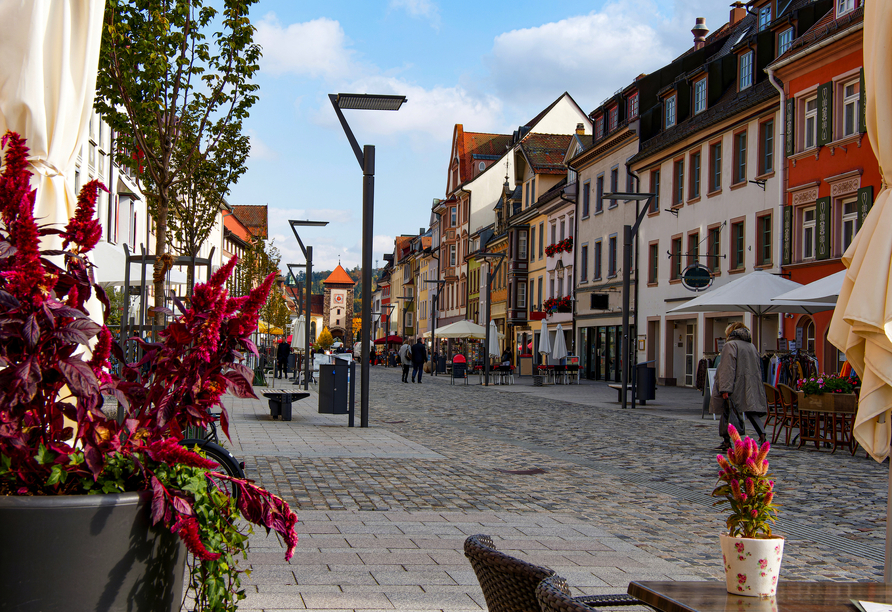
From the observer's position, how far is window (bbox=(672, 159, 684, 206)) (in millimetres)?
36031

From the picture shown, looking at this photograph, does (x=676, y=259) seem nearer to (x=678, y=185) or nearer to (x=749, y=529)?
(x=678, y=185)

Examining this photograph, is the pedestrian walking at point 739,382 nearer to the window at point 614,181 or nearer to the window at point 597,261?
the window at point 614,181

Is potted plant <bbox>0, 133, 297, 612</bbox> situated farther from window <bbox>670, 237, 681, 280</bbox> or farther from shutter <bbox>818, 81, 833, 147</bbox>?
window <bbox>670, 237, 681, 280</bbox>

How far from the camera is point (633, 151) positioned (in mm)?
40656

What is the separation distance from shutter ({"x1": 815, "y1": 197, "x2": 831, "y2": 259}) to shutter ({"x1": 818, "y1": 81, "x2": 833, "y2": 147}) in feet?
5.52

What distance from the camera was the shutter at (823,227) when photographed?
25812 millimetres

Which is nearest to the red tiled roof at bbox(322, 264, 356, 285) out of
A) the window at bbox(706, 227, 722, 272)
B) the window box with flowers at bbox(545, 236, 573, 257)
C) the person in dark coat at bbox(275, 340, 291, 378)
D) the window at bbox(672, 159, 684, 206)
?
the window box with flowers at bbox(545, 236, 573, 257)

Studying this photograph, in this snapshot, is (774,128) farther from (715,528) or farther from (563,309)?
(715,528)

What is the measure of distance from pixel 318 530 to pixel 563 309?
41.0 meters

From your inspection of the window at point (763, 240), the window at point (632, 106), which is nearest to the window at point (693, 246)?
the window at point (763, 240)

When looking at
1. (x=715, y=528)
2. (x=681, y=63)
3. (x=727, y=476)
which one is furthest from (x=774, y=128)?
(x=727, y=476)

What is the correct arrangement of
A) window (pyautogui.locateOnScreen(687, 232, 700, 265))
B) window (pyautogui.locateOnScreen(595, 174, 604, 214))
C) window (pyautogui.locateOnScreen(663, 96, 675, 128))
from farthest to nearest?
window (pyautogui.locateOnScreen(595, 174, 604, 214)), window (pyautogui.locateOnScreen(663, 96, 675, 128)), window (pyautogui.locateOnScreen(687, 232, 700, 265))

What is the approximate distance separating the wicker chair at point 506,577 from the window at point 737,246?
30.0 meters

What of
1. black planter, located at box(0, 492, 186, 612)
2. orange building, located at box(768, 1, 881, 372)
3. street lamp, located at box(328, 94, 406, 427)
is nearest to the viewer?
black planter, located at box(0, 492, 186, 612)
